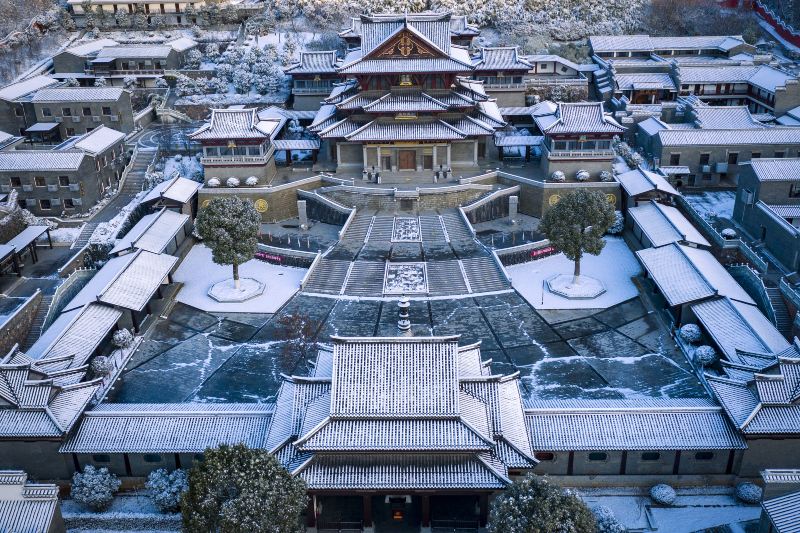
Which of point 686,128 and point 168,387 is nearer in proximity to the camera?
point 168,387

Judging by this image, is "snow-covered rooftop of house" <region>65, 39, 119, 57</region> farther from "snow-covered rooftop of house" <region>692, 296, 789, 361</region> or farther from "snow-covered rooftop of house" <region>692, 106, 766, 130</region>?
"snow-covered rooftop of house" <region>692, 296, 789, 361</region>

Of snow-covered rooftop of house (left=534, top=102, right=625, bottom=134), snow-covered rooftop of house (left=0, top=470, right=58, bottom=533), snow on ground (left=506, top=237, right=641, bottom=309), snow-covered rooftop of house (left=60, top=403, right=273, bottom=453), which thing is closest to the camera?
snow-covered rooftop of house (left=0, top=470, right=58, bottom=533)

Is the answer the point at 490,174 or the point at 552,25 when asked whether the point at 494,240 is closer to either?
the point at 490,174

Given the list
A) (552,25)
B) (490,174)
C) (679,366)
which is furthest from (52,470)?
(552,25)

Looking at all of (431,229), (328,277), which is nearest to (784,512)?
(328,277)

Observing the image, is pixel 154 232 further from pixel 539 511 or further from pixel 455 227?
pixel 539 511

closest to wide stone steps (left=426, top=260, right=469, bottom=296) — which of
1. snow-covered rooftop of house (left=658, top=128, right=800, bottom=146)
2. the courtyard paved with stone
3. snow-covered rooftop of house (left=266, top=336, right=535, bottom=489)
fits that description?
the courtyard paved with stone
